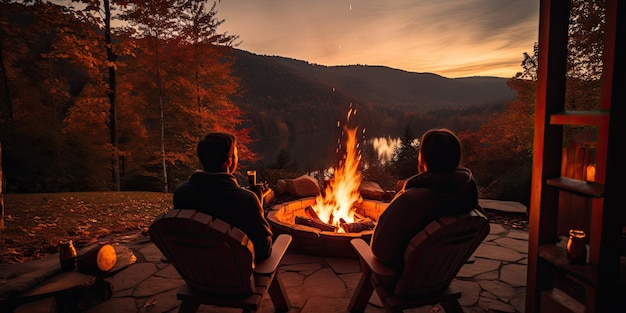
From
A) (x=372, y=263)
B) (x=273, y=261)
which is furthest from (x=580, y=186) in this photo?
(x=273, y=261)

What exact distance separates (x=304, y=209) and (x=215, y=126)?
7.98m

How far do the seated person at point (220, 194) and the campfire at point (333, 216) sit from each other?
6.48 ft

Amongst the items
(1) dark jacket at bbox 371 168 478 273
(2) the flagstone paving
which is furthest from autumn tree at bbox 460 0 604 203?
(1) dark jacket at bbox 371 168 478 273

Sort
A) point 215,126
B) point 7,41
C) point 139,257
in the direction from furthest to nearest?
point 7,41
point 215,126
point 139,257

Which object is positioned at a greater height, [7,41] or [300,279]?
[7,41]

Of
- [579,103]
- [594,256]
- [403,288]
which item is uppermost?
[579,103]

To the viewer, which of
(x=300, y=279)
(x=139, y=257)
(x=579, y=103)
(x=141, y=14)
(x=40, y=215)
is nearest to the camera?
(x=300, y=279)

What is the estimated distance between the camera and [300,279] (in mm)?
4078

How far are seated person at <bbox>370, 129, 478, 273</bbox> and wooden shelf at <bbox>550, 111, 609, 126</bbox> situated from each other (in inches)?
28.3

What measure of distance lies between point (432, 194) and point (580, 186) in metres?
0.94

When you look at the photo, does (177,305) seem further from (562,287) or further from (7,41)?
(7,41)

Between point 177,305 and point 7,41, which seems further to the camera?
point 7,41

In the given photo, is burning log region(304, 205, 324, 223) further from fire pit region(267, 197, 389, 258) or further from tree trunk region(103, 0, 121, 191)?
tree trunk region(103, 0, 121, 191)

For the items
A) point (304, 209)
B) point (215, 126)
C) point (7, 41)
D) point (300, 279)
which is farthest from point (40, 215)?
point (7, 41)
